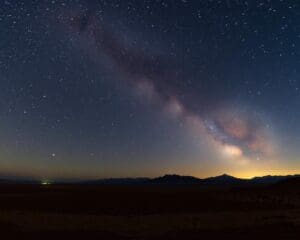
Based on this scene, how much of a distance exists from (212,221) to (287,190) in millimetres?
37198

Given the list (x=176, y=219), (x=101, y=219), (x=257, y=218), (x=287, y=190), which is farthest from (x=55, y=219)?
(x=287, y=190)

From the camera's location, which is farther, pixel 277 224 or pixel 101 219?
pixel 101 219

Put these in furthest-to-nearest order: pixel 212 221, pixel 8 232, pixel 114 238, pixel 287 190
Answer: pixel 287 190 → pixel 212 221 → pixel 8 232 → pixel 114 238

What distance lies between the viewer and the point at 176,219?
34688mm

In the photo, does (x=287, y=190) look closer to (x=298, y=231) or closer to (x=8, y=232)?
(x=298, y=231)

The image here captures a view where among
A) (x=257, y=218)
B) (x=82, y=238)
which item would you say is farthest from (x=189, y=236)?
(x=257, y=218)

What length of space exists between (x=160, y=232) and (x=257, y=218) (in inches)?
403

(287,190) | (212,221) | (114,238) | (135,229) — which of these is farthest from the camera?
(287,190)

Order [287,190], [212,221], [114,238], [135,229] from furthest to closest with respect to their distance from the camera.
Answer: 1. [287,190]
2. [212,221]
3. [135,229]
4. [114,238]

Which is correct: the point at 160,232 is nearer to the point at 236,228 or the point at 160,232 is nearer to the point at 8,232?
the point at 236,228

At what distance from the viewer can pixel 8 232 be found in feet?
90.7

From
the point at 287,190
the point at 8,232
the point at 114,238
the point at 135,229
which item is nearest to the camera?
the point at 114,238

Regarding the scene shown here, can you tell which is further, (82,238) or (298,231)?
(298,231)

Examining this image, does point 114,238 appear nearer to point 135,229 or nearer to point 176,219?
point 135,229
